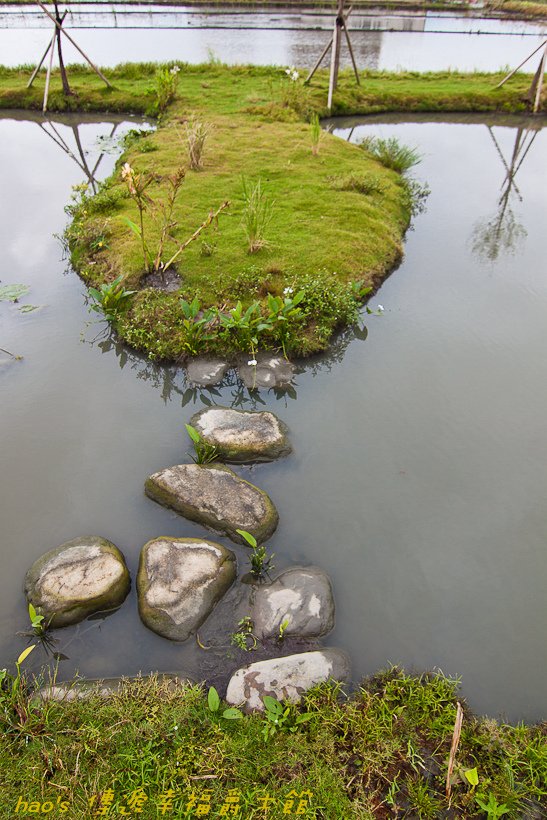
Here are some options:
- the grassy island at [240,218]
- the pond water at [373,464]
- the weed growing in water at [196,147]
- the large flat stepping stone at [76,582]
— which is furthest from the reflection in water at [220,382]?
the weed growing in water at [196,147]

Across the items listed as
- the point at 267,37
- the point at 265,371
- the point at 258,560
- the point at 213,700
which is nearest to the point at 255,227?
the point at 265,371

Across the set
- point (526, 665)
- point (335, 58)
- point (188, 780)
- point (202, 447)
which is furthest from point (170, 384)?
point (335, 58)

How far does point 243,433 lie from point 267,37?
66.6 feet

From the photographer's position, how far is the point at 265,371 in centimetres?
502

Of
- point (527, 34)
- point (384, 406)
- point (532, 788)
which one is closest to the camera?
point (532, 788)

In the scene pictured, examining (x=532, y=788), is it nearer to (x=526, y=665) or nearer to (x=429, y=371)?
(x=526, y=665)

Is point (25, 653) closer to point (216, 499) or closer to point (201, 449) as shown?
point (216, 499)

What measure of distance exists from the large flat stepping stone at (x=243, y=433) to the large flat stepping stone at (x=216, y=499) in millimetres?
249

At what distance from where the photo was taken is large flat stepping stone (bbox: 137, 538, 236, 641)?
3121 millimetres

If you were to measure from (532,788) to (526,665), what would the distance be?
2.28 feet

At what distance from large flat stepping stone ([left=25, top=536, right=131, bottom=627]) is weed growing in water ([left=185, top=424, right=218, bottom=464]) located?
996 millimetres

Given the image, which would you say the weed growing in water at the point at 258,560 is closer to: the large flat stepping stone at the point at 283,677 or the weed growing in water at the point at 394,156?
the large flat stepping stone at the point at 283,677

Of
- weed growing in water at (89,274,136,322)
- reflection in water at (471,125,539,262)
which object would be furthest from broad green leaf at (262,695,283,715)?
reflection in water at (471,125,539,262)

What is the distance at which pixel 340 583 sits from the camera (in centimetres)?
341
